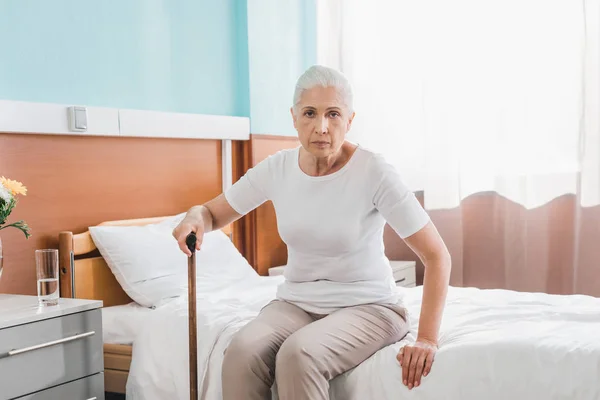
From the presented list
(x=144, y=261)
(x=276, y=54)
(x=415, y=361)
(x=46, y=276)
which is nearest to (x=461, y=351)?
(x=415, y=361)

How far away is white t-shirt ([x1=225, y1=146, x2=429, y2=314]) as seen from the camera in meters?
2.21

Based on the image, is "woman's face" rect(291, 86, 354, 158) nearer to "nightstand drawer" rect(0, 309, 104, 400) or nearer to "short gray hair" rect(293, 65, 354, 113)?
"short gray hair" rect(293, 65, 354, 113)

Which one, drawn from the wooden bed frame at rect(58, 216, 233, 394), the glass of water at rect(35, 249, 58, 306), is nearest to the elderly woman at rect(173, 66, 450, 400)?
the glass of water at rect(35, 249, 58, 306)

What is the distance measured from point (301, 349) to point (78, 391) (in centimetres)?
81

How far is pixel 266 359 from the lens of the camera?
2082mm

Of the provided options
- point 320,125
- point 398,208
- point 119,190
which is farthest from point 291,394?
point 119,190

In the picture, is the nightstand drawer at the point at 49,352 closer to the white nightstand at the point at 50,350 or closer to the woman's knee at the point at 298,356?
the white nightstand at the point at 50,350

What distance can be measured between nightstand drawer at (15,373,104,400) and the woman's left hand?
3.25ft

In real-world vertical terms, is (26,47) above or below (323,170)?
above

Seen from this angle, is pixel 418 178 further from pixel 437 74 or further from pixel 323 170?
pixel 323 170

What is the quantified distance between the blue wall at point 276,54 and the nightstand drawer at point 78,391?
1908mm

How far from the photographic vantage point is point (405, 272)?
407 centimetres

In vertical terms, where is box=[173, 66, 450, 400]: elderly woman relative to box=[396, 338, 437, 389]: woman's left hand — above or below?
above

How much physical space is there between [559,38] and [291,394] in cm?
265
